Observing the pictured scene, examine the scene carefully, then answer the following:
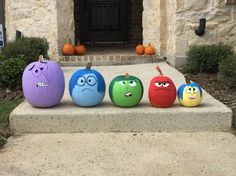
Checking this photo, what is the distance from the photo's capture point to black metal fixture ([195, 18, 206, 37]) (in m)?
7.98

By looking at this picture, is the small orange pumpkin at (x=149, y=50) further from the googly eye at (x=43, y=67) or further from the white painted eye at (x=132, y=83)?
the googly eye at (x=43, y=67)

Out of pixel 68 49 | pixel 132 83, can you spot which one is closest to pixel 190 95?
pixel 132 83

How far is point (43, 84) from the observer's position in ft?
15.5

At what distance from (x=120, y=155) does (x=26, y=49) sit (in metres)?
4.00

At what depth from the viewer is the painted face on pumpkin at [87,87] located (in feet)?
15.5

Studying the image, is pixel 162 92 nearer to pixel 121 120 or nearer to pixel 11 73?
pixel 121 120

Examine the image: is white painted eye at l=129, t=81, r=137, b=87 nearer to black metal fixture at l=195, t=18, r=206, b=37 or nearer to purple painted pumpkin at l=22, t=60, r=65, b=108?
purple painted pumpkin at l=22, t=60, r=65, b=108

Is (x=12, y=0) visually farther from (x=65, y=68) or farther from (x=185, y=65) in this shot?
(x=185, y=65)

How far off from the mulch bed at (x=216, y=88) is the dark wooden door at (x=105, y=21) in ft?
17.7

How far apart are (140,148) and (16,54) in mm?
3838

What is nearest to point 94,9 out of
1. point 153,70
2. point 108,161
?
point 153,70

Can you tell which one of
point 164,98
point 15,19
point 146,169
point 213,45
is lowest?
point 146,169

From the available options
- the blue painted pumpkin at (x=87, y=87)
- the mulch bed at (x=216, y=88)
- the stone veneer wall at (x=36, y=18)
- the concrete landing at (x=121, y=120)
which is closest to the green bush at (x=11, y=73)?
the concrete landing at (x=121, y=120)

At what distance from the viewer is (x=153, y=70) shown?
25.9ft
